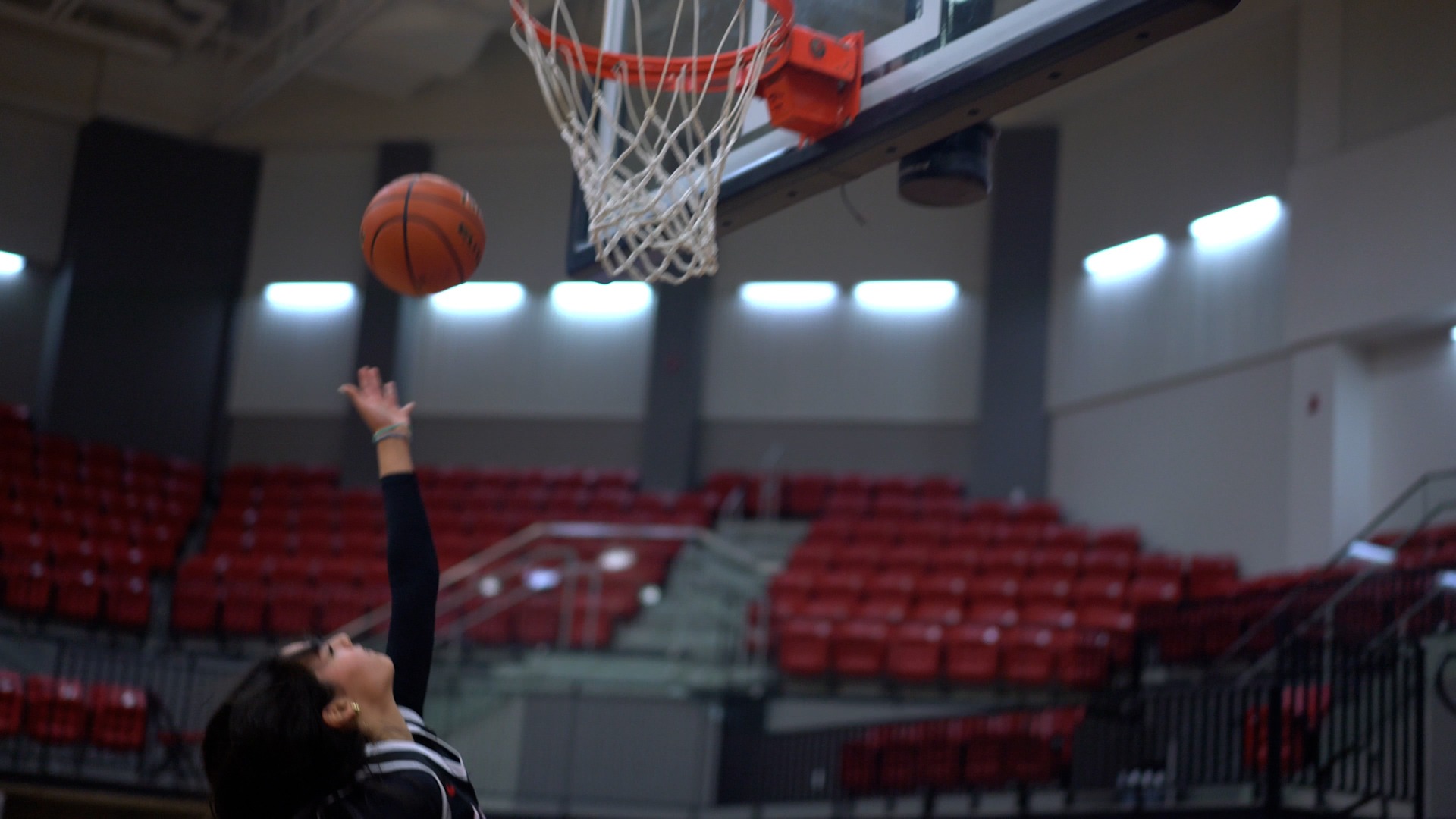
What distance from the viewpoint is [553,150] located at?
55.0 ft

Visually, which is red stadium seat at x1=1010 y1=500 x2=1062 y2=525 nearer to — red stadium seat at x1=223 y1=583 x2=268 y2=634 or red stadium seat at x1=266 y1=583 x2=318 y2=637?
red stadium seat at x1=266 y1=583 x2=318 y2=637

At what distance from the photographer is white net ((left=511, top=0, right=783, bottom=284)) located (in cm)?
450

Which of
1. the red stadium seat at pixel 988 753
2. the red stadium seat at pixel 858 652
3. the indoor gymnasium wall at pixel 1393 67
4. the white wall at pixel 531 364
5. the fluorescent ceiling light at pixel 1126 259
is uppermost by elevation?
the indoor gymnasium wall at pixel 1393 67

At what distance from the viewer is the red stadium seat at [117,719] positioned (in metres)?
10.1

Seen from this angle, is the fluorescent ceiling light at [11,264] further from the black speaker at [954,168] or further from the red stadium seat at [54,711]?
the black speaker at [954,168]

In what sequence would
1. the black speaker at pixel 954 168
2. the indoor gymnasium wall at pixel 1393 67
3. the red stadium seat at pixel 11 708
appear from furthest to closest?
1. the indoor gymnasium wall at pixel 1393 67
2. the red stadium seat at pixel 11 708
3. the black speaker at pixel 954 168

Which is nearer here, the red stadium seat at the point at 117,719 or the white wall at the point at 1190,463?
the red stadium seat at the point at 117,719

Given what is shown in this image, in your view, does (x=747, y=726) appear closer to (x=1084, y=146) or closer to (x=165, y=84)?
(x=1084, y=146)

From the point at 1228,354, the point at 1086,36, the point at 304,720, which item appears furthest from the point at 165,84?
the point at 304,720

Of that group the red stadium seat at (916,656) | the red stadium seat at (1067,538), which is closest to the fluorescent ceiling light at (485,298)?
the red stadium seat at (1067,538)

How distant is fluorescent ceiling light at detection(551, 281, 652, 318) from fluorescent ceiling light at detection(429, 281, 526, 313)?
1.53 ft

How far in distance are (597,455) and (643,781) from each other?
673 centimetres

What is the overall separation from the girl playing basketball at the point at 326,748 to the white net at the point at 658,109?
2558mm

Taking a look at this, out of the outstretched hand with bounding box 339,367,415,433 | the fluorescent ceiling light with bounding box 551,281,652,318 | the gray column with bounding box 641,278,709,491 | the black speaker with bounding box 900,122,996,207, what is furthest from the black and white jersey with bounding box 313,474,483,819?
the fluorescent ceiling light with bounding box 551,281,652,318
